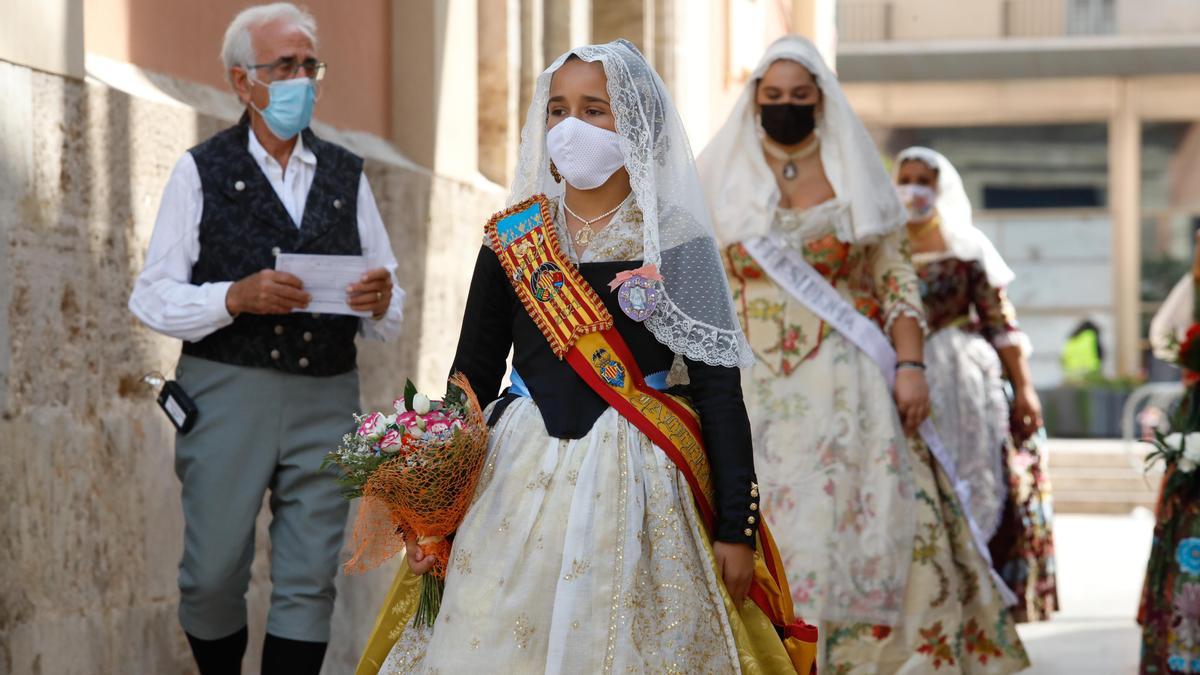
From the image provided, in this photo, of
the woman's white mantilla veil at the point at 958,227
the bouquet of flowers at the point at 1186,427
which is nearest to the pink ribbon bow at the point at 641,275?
the bouquet of flowers at the point at 1186,427

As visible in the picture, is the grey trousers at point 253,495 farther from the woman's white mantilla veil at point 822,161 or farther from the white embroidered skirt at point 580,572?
the woman's white mantilla veil at point 822,161

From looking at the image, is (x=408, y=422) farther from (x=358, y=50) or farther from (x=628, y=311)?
(x=358, y=50)

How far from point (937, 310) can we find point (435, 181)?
7.90 feet

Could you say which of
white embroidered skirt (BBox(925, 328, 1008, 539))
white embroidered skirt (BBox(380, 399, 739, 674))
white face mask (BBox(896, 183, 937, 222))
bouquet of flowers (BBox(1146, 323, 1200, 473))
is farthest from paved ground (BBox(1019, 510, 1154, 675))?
white embroidered skirt (BBox(380, 399, 739, 674))

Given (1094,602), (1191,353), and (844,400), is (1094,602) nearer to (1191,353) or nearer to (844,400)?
(1191,353)

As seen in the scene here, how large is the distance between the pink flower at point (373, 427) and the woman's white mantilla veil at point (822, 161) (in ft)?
8.35

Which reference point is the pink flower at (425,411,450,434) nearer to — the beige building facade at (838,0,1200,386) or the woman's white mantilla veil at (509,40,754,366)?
the woman's white mantilla veil at (509,40,754,366)

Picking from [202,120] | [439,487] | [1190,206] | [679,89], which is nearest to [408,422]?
[439,487]

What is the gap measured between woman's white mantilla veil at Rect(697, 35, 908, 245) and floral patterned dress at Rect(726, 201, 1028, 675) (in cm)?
7

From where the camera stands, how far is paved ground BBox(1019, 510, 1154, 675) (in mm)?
8148

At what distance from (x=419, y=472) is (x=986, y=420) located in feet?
17.3


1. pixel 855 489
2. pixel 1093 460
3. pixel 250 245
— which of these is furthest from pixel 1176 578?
pixel 1093 460

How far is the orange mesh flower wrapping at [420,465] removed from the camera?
3566 mm

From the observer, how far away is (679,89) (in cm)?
1191
